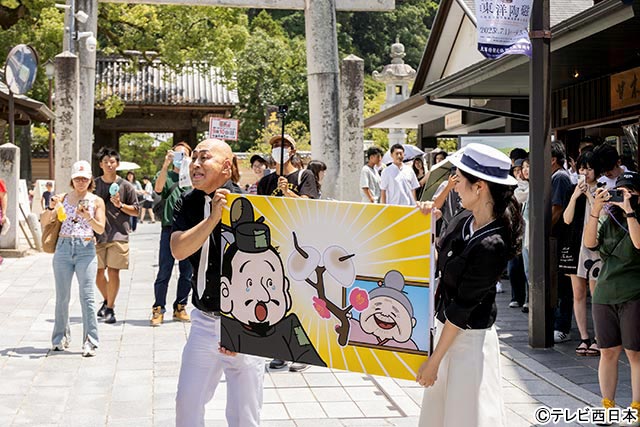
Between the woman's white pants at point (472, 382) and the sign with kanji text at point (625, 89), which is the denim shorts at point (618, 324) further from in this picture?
the sign with kanji text at point (625, 89)

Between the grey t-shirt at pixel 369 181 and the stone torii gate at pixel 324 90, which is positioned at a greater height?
the stone torii gate at pixel 324 90

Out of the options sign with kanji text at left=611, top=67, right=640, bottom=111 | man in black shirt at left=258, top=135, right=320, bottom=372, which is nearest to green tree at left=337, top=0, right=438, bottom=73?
sign with kanji text at left=611, top=67, right=640, bottom=111

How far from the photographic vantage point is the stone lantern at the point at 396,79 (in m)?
30.3

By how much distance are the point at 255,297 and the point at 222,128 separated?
386 inches

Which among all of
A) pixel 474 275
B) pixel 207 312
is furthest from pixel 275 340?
pixel 474 275

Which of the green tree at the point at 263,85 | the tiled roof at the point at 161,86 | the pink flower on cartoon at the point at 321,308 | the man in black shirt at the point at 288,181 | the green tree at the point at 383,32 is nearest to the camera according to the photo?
the pink flower on cartoon at the point at 321,308

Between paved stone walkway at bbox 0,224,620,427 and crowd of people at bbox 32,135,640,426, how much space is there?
0.43m

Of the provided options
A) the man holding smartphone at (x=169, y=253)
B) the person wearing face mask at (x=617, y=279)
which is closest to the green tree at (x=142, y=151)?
the man holding smartphone at (x=169, y=253)

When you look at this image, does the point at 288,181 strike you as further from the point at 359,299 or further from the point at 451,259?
the point at 451,259

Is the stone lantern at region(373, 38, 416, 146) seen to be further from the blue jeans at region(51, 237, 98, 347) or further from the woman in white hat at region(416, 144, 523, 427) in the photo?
the woman in white hat at region(416, 144, 523, 427)

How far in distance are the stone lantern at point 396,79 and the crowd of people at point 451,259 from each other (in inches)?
768

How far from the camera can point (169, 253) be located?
31.8ft

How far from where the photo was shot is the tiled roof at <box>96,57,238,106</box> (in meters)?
29.8

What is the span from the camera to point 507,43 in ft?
27.0
